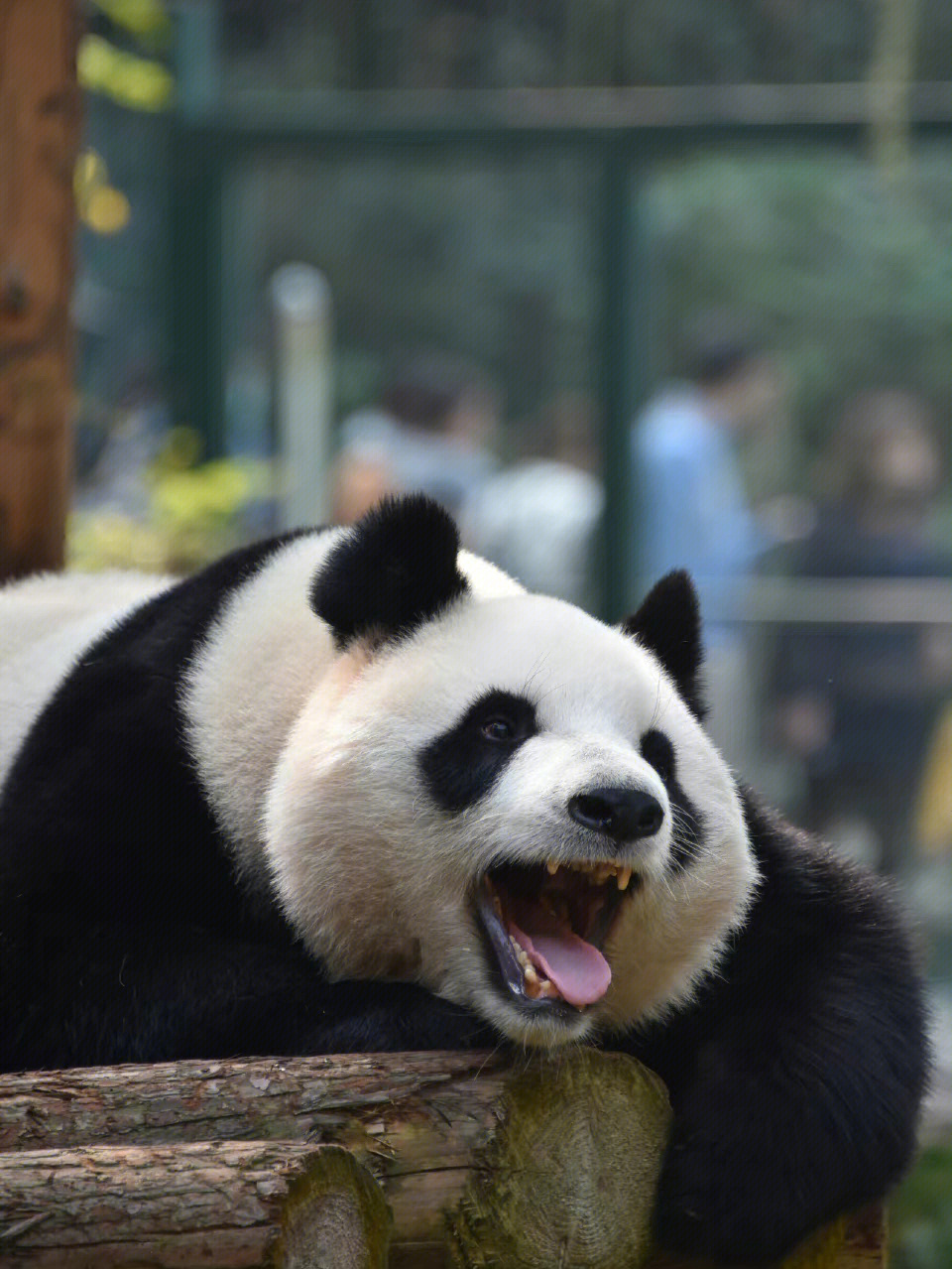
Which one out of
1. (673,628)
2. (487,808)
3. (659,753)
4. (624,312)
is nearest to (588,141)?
(624,312)

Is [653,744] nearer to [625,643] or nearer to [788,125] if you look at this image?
[625,643]

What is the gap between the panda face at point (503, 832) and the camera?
126 inches

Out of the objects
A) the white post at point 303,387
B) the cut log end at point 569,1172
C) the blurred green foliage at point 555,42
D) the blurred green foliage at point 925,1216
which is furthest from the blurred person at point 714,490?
the cut log end at point 569,1172

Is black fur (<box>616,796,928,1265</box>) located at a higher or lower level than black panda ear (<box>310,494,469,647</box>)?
lower

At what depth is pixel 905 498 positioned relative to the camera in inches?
341

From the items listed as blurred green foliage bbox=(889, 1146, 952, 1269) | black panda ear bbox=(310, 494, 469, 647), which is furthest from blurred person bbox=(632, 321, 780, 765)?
black panda ear bbox=(310, 494, 469, 647)

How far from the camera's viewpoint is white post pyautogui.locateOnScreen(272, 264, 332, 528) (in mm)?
9125

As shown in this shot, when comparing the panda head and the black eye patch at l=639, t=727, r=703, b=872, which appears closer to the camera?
the panda head

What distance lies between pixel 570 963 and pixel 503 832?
0.25 meters

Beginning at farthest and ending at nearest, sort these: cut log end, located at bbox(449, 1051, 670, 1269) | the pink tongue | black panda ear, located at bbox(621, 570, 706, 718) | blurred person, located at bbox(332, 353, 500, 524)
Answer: blurred person, located at bbox(332, 353, 500, 524), black panda ear, located at bbox(621, 570, 706, 718), the pink tongue, cut log end, located at bbox(449, 1051, 670, 1269)

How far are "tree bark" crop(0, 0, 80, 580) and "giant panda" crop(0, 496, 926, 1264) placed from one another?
168 centimetres

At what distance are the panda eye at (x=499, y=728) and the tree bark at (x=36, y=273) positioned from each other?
2.46 metres

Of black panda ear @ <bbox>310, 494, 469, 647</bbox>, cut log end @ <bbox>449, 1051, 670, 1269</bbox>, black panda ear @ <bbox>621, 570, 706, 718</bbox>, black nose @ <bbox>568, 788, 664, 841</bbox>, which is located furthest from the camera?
black panda ear @ <bbox>621, 570, 706, 718</bbox>

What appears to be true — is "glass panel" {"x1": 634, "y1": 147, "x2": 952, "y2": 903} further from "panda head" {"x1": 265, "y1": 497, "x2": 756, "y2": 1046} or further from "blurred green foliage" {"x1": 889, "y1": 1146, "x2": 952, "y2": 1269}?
"panda head" {"x1": 265, "y1": 497, "x2": 756, "y2": 1046}
